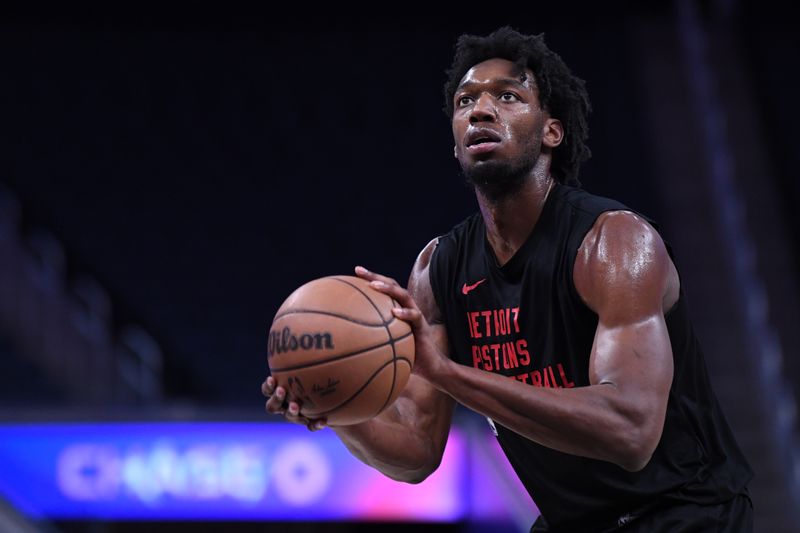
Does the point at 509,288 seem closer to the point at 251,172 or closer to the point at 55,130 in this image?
the point at 251,172

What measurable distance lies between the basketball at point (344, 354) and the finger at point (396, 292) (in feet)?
0.08

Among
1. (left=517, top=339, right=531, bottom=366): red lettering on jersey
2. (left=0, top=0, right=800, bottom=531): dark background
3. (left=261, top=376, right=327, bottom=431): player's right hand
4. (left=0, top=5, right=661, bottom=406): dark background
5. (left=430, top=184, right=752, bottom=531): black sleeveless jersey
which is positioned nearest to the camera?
(left=261, top=376, right=327, bottom=431): player's right hand

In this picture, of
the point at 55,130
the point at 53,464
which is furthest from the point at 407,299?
the point at 55,130

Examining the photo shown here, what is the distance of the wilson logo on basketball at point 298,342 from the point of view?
2531 mm

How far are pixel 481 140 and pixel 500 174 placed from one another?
0.34 ft

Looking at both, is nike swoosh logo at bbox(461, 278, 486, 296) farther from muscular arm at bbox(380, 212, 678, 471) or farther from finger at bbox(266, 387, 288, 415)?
finger at bbox(266, 387, 288, 415)

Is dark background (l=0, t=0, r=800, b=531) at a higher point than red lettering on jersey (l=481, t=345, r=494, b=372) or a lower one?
higher

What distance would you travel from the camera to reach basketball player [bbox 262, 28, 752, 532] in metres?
2.52

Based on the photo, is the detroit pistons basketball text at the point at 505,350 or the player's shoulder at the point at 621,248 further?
the detroit pistons basketball text at the point at 505,350

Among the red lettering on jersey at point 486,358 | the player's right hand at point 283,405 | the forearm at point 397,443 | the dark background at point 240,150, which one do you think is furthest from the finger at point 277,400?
the dark background at point 240,150

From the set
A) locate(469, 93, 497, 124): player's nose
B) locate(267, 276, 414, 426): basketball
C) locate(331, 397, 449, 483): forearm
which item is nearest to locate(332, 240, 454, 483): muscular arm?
locate(331, 397, 449, 483): forearm

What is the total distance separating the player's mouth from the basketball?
22.1 inches

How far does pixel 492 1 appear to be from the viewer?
39.4 ft

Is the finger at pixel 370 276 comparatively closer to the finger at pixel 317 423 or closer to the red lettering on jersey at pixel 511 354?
the finger at pixel 317 423
